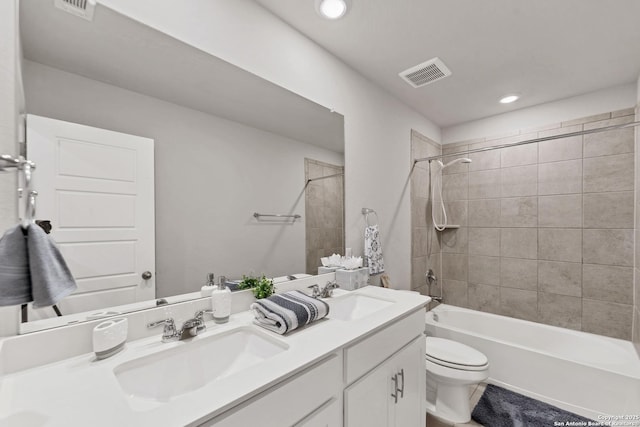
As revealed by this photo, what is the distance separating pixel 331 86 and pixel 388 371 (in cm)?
166

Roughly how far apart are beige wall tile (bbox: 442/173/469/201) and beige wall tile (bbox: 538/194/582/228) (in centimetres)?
65

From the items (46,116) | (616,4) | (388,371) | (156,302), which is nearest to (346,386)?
(388,371)

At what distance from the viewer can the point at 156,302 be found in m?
1.03

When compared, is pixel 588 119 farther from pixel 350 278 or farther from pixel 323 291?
pixel 323 291

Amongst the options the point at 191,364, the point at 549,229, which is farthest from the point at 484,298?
the point at 191,364

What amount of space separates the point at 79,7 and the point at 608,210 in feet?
11.4

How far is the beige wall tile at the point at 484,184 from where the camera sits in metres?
2.75

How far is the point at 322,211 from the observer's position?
1682 millimetres

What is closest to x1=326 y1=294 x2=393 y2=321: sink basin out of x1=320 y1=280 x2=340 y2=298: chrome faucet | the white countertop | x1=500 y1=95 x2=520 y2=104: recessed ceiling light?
x1=320 y1=280 x2=340 y2=298: chrome faucet

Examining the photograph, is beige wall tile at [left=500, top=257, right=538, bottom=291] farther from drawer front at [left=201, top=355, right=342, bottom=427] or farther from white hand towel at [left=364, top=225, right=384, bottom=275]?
drawer front at [left=201, top=355, right=342, bottom=427]

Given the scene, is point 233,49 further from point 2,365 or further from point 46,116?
point 2,365

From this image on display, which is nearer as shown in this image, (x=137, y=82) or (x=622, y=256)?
(x=137, y=82)

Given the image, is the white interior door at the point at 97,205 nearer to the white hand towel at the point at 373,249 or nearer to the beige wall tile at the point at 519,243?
the white hand towel at the point at 373,249

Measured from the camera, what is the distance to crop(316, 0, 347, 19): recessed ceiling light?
1.39 metres
